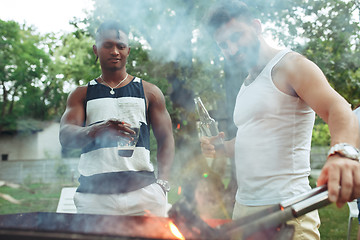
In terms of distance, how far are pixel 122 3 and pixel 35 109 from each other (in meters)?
1.60

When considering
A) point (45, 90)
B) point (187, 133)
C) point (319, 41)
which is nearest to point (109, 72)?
point (45, 90)

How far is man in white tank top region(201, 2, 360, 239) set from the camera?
1361 mm

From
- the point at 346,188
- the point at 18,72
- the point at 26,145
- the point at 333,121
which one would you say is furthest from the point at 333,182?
the point at 26,145

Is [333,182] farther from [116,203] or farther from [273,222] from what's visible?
[116,203]

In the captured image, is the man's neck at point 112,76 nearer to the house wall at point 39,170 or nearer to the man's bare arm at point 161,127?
the man's bare arm at point 161,127

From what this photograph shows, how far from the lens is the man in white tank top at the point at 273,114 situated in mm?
1361

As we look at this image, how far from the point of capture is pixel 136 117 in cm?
227

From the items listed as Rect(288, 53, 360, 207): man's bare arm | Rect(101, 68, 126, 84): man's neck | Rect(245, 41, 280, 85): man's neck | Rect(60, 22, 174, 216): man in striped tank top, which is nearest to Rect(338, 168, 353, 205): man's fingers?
Rect(288, 53, 360, 207): man's bare arm

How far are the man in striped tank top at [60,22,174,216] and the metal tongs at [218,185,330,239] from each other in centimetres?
100

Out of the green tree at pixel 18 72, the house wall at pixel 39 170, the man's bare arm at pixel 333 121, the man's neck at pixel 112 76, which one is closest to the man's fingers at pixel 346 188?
the man's bare arm at pixel 333 121

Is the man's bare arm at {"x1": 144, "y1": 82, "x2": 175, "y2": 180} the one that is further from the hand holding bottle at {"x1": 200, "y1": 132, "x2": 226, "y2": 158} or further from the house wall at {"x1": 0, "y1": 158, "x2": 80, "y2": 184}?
the house wall at {"x1": 0, "y1": 158, "x2": 80, "y2": 184}

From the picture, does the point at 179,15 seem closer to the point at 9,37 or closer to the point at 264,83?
the point at 9,37

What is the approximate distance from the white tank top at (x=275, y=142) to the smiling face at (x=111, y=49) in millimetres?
1157

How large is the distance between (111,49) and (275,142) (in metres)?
1.42
